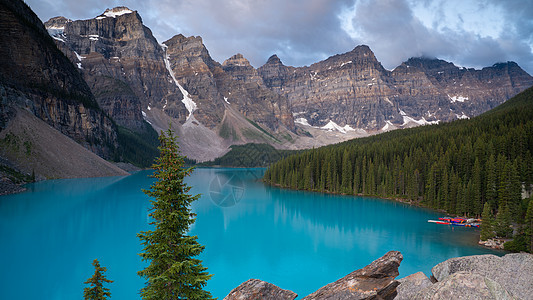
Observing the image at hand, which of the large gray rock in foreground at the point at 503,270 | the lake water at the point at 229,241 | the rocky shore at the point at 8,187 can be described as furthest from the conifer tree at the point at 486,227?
the rocky shore at the point at 8,187

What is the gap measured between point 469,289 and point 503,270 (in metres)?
3.91

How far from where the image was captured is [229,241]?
35062mm

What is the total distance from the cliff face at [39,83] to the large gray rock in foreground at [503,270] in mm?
100922

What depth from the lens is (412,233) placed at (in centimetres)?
3819

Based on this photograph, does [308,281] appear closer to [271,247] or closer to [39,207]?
[271,247]

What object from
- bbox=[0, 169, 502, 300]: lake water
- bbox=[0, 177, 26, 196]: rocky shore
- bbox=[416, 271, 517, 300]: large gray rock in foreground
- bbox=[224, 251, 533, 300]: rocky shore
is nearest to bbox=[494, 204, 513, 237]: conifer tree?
bbox=[0, 169, 502, 300]: lake water

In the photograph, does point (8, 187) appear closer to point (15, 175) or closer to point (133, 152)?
point (15, 175)

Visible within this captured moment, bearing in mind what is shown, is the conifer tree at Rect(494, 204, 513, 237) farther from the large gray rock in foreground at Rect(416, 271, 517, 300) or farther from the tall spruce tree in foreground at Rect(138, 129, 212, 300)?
the tall spruce tree in foreground at Rect(138, 129, 212, 300)

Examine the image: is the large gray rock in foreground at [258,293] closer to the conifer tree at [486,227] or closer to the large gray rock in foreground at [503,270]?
the large gray rock in foreground at [503,270]

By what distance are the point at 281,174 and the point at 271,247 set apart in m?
59.8

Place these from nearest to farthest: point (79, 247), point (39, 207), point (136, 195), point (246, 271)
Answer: point (246, 271) < point (79, 247) < point (39, 207) < point (136, 195)

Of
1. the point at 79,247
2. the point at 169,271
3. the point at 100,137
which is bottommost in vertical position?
the point at 79,247

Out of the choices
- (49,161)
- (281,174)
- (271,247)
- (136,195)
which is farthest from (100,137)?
(271,247)

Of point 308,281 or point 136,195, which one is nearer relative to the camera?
point 308,281
